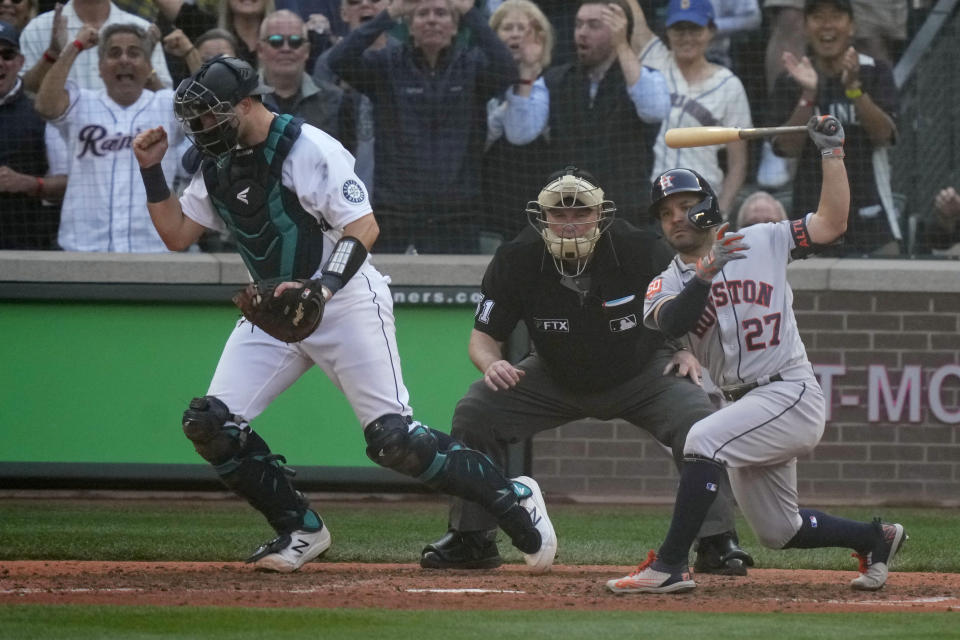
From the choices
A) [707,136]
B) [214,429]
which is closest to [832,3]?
[707,136]

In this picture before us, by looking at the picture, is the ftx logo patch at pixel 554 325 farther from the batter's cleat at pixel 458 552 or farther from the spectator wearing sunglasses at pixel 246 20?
the spectator wearing sunglasses at pixel 246 20

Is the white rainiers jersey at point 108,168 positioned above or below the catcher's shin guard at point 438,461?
above

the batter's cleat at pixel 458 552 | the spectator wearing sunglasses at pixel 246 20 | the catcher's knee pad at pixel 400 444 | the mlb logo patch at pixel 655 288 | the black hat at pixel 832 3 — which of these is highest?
the black hat at pixel 832 3

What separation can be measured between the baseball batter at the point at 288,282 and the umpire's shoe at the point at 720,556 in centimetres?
66

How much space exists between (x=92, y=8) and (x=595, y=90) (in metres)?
3.10

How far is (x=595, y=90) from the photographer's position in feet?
29.8

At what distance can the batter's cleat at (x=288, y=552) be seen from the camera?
5816 millimetres

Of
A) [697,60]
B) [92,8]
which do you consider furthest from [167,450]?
[697,60]

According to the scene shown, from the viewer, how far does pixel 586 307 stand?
6312 millimetres

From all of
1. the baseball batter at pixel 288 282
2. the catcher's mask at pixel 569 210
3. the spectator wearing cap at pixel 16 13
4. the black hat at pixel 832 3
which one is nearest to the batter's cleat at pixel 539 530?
the baseball batter at pixel 288 282

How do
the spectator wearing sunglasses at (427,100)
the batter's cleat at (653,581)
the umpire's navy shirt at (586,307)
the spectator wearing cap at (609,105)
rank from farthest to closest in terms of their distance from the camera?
1. the spectator wearing cap at (609,105)
2. the spectator wearing sunglasses at (427,100)
3. the umpire's navy shirt at (586,307)
4. the batter's cleat at (653,581)

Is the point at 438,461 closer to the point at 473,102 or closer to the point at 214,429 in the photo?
the point at 214,429

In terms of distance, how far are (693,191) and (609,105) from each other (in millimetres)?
3701

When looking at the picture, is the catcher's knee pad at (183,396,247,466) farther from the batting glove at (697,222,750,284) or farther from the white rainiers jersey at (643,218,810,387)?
the batting glove at (697,222,750,284)
